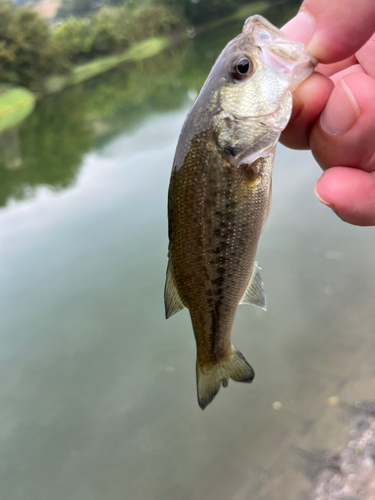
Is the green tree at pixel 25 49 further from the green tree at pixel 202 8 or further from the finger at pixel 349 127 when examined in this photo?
the finger at pixel 349 127

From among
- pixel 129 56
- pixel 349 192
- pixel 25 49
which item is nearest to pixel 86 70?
pixel 129 56

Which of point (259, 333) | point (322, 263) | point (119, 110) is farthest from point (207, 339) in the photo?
point (119, 110)

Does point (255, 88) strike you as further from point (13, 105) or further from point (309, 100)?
point (13, 105)

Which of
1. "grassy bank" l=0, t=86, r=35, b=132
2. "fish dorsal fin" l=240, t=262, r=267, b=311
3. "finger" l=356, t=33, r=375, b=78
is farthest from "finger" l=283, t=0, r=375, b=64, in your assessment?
"grassy bank" l=0, t=86, r=35, b=132

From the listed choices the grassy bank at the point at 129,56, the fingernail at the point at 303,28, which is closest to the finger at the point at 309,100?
the fingernail at the point at 303,28

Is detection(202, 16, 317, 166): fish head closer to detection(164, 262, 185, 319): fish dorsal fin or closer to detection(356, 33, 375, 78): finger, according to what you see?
detection(356, 33, 375, 78): finger

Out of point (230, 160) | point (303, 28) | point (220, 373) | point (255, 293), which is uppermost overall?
point (303, 28)
